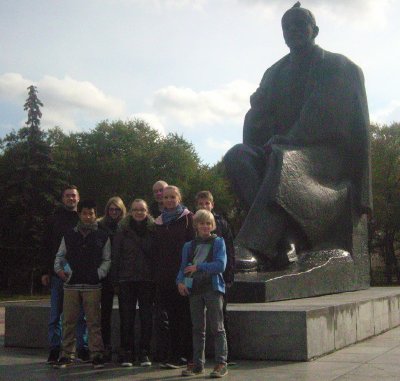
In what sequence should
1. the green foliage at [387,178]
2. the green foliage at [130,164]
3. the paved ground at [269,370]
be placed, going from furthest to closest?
the green foliage at [130,164]
the green foliage at [387,178]
the paved ground at [269,370]

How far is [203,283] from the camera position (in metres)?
5.36

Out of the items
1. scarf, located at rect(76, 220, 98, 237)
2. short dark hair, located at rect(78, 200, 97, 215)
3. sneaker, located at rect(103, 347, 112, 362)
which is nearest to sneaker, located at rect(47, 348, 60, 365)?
sneaker, located at rect(103, 347, 112, 362)

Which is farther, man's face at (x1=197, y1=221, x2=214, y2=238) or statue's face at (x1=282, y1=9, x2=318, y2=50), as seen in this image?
statue's face at (x1=282, y1=9, x2=318, y2=50)

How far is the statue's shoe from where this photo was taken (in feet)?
25.1

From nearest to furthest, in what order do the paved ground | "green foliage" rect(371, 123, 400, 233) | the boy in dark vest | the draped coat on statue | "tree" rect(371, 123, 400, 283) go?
1. the paved ground
2. the boy in dark vest
3. the draped coat on statue
4. "tree" rect(371, 123, 400, 283)
5. "green foliage" rect(371, 123, 400, 233)

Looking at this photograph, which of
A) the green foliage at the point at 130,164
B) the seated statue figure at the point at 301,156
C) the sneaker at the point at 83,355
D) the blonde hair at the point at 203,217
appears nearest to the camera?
the blonde hair at the point at 203,217

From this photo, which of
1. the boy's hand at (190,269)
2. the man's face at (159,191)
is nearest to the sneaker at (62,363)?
the boy's hand at (190,269)

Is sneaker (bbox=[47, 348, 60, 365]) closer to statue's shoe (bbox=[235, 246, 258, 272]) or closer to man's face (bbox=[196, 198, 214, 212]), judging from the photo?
man's face (bbox=[196, 198, 214, 212])

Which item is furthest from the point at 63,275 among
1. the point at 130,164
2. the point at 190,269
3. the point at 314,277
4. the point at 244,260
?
the point at 130,164

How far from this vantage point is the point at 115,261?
19.3ft

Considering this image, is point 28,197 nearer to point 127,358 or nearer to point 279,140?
point 279,140

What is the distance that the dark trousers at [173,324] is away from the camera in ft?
18.7

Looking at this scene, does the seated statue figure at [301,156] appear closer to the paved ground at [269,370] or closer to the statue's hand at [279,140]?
the statue's hand at [279,140]

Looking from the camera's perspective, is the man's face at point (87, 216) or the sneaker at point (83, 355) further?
the sneaker at point (83, 355)
